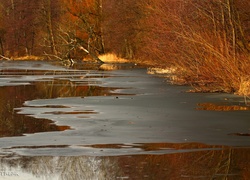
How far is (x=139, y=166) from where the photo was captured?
859 cm

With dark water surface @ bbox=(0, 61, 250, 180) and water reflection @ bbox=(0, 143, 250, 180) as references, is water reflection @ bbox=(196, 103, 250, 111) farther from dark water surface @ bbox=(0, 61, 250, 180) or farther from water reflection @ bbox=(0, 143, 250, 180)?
water reflection @ bbox=(0, 143, 250, 180)

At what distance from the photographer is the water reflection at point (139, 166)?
805 centimetres

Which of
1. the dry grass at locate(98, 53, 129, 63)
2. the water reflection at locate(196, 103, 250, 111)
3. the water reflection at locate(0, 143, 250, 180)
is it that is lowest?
the water reflection at locate(0, 143, 250, 180)

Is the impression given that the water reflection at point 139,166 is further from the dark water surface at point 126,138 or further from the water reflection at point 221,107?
the water reflection at point 221,107

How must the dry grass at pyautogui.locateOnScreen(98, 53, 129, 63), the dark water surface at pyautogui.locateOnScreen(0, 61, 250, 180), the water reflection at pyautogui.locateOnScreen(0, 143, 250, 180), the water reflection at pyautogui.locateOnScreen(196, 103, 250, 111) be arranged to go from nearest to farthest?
the water reflection at pyautogui.locateOnScreen(0, 143, 250, 180) → the dark water surface at pyautogui.locateOnScreen(0, 61, 250, 180) → the water reflection at pyautogui.locateOnScreen(196, 103, 250, 111) → the dry grass at pyautogui.locateOnScreen(98, 53, 129, 63)

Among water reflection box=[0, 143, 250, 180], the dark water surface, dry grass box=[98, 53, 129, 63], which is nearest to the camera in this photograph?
water reflection box=[0, 143, 250, 180]

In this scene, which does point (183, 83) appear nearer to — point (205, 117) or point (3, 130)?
point (205, 117)

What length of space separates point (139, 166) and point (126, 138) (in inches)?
113

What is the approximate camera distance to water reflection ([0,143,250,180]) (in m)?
8.05

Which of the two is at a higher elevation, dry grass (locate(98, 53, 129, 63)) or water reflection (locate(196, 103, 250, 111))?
dry grass (locate(98, 53, 129, 63))

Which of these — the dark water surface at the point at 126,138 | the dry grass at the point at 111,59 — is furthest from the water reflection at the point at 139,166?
the dry grass at the point at 111,59

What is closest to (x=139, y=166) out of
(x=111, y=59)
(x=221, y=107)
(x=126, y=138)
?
(x=126, y=138)

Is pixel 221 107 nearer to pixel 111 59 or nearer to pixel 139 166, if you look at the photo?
pixel 139 166

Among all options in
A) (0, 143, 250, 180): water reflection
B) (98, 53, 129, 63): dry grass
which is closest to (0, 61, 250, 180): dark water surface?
(0, 143, 250, 180): water reflection
